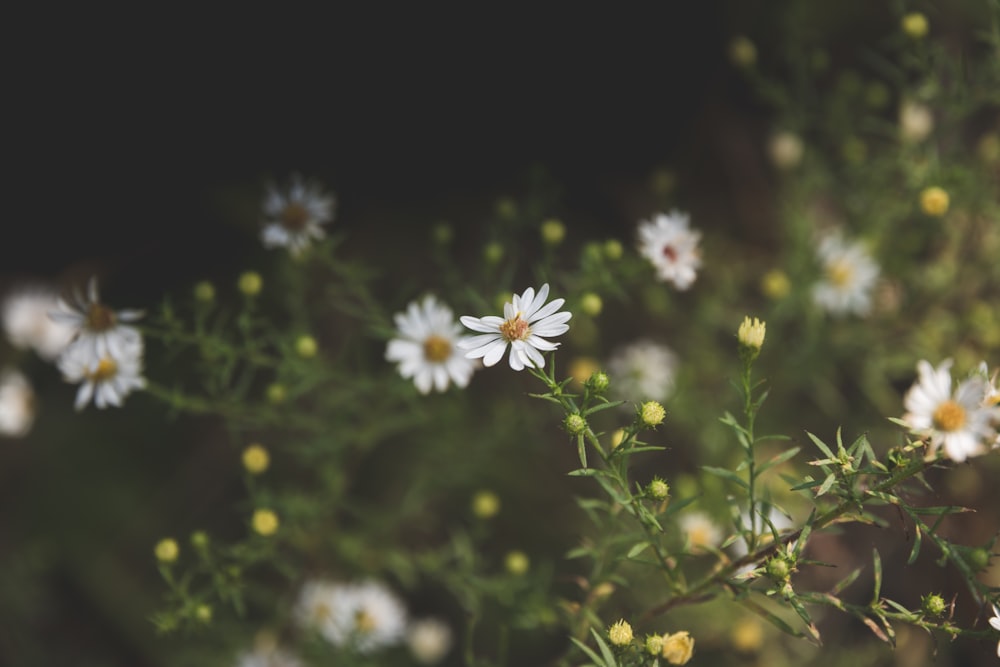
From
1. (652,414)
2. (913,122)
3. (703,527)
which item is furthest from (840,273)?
(652,414)

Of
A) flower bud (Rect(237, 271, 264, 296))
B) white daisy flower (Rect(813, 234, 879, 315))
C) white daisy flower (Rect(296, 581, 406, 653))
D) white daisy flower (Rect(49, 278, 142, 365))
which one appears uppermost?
white daisy flower (Rect(813, 234, 879, 315))

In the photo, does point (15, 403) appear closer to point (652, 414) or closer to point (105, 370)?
point (105, 370)

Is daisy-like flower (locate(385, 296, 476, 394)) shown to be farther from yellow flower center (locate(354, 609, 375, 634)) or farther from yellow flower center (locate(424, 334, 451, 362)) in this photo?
yellow flower center (locate(354, 609, 375, 634))

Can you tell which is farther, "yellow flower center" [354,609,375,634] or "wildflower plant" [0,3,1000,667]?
"yellow flower center" [354,609,375,634]

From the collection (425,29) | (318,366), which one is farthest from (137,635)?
(425,29)

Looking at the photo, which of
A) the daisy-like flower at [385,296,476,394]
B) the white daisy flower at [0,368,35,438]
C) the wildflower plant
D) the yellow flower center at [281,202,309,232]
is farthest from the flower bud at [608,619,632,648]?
the white daisy flower at [0,368,35,438]

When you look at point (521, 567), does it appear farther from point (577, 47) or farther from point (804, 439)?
point (577, 47)
